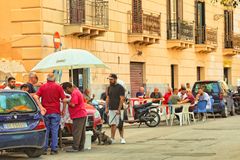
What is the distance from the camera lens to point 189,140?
16.6m

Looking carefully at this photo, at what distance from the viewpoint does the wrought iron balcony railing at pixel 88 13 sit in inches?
913

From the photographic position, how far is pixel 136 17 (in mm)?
28953

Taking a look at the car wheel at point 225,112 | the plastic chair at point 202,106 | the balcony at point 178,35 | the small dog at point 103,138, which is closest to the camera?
the small dog at point 103,138

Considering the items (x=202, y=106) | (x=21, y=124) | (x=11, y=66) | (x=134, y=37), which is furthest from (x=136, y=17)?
(x=21, y=124)

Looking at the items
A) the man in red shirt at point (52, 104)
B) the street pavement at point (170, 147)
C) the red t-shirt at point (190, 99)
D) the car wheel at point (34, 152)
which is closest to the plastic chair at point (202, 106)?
the red t-shirt at point (190, 99)

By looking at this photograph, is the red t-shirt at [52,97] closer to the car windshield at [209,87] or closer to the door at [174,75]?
the car windshield at [209,87]

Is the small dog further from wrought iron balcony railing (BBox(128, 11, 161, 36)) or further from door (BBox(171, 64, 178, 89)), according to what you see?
door (BBox(171, 64, 178, 89))

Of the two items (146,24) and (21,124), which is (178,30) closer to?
(146,24)

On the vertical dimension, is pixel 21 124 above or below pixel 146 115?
above

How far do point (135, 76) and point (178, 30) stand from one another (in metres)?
5.13

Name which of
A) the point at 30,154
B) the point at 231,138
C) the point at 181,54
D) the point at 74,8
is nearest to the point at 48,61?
the point at 30,154

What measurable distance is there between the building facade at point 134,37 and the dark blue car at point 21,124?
8.11 m

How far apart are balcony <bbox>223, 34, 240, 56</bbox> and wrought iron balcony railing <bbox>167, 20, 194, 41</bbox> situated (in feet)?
25.2

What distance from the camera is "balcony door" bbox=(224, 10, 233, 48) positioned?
41.9 m
